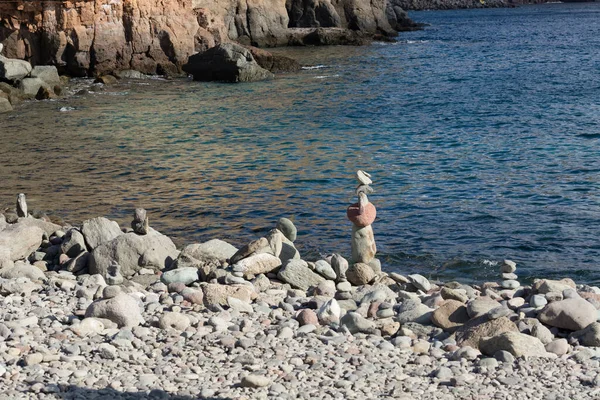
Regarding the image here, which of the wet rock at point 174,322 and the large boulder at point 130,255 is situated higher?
the wet rock at point 174,322

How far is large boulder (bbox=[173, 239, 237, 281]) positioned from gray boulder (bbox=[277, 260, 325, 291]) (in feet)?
3.27

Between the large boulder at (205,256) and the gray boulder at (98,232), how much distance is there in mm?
1295

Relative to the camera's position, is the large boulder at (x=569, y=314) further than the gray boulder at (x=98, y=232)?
No

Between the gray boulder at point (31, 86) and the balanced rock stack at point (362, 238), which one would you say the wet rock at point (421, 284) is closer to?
the balanced rock stack at point (362, 238)

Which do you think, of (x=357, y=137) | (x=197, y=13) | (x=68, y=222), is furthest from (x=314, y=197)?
(x=197, y=13)

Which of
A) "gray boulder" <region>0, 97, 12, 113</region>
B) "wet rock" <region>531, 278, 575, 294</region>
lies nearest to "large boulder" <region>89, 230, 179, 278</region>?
"wet rock" <region>531, 278, 575, 294</region>

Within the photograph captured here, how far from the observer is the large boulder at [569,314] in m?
8.88

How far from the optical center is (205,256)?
12281 millimetres

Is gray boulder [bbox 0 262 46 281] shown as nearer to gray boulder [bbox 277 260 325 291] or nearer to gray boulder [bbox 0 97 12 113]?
gray boulder [bbox 277 260 325 291]

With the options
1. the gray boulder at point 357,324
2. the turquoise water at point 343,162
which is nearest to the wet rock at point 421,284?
the turquoise water at point 343,162

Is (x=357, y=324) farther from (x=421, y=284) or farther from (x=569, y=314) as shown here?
(x=421, y=284)

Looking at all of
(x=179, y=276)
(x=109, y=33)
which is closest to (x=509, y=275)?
(x=179, y=276)

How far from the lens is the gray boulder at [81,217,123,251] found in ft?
41.6

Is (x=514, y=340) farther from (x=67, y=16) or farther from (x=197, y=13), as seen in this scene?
(x=197, y=13)
